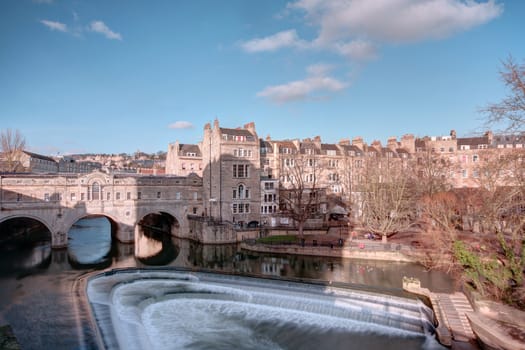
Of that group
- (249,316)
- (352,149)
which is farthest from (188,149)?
(249,316)

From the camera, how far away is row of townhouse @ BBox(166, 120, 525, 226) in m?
46.0

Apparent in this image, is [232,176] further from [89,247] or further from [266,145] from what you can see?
[89,247]

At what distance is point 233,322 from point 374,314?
24.9 feet

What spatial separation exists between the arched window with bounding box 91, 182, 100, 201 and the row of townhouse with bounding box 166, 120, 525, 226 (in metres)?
12.7

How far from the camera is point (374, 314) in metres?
19.7

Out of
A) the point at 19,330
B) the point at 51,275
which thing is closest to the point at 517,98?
the point at 19,330

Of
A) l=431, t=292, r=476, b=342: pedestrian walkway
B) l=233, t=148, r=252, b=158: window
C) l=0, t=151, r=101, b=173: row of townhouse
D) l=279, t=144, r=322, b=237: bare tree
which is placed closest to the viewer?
l=431, t=292, r=476, b=342: pedestrian walkway

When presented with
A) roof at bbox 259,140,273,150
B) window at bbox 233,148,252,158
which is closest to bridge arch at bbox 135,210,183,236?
window at bbox 233,148,252,158

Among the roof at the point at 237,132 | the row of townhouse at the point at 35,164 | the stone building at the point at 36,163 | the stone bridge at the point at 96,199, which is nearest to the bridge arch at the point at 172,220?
the stone bridge at the point at 96,199

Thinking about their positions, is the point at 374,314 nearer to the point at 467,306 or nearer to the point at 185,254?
the point at 467,306

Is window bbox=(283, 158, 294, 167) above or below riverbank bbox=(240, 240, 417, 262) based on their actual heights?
above

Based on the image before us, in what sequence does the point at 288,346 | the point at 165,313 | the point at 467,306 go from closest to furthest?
the point at 288,346
the point at 467,306
the point at 165,313

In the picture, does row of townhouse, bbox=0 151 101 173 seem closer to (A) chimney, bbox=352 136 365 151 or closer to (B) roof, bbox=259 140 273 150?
(B) roof, bbox=259 140 273 150

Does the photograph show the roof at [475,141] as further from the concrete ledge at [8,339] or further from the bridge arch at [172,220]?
the concrete ledge at [8,339]
